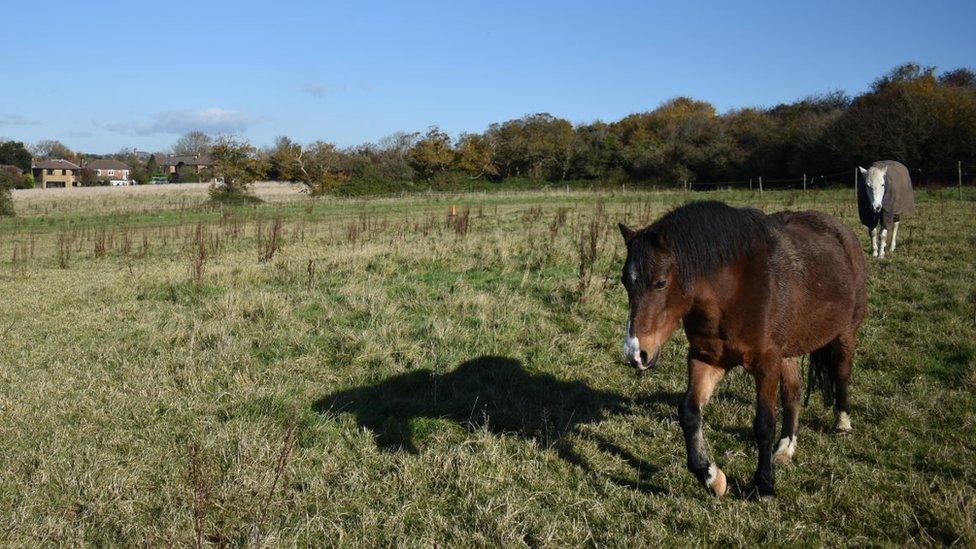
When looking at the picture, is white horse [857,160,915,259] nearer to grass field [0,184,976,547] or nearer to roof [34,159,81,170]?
grass field [0,184,976,547]

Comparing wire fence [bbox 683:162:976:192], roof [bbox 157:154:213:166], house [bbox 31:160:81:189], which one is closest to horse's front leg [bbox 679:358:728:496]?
wire fence [bbox 683:162:976:192]

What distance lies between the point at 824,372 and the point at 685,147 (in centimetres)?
4838

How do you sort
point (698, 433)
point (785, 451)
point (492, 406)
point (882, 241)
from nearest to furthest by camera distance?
point (698, 433) → point (785, 451) → point (492, 406) → point (882, 241)

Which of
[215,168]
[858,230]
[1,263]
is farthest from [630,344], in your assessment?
[215,168]

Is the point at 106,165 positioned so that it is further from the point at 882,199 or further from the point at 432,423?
the point at 432,423

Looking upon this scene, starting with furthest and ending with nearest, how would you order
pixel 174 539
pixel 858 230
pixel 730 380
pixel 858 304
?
pixel 858 230, pixel 730 380, pixel 858 304, pixel 174 539

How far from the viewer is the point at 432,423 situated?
496cm

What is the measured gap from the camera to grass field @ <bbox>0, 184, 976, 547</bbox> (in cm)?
353

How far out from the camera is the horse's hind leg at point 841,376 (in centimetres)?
477

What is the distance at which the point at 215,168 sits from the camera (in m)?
50.4

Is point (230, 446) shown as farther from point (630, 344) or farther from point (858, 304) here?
point (858, 304)

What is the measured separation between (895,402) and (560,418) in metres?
2.81

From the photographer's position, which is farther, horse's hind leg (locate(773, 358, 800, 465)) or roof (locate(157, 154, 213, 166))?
roof (locate(157, 154, 213, 166))

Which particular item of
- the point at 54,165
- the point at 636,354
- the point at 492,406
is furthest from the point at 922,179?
the point at 54,165
